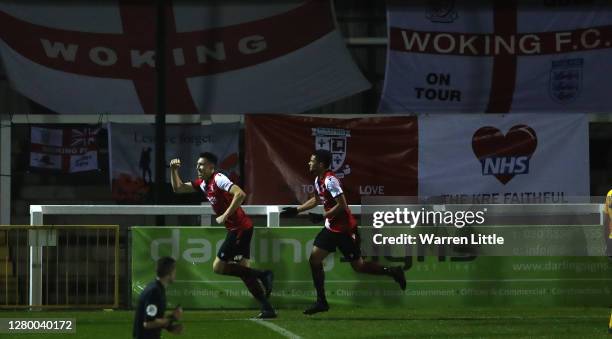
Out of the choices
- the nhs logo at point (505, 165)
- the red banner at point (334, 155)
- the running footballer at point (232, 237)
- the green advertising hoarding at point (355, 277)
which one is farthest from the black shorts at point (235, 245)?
the nhs logo at point (505, 165)

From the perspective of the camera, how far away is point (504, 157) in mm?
20234

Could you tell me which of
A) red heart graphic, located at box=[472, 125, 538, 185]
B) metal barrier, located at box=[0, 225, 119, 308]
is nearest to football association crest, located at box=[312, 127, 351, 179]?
red heart graphic, located at box=[472, 125, 538, 185]

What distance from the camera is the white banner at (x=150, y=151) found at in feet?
66.4

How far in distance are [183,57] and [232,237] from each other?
727 centimetres

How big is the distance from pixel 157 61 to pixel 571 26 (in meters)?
6.88

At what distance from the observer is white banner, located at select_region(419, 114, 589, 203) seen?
2008cm

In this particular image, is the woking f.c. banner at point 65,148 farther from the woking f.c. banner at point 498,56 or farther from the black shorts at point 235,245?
the black shorts at point 235,245

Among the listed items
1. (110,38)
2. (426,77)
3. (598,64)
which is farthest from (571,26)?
(110,38)

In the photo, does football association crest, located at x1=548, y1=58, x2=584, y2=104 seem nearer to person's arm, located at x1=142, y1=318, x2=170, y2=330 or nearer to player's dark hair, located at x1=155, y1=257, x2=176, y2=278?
player's dark hair, located at x1=155, y1=257, x2=176, y2=278

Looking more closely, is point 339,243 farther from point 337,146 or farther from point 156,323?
point 156,323

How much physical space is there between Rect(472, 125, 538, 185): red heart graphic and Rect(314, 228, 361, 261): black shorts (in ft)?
20.1

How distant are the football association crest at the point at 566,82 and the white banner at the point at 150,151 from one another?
→ 206 inches

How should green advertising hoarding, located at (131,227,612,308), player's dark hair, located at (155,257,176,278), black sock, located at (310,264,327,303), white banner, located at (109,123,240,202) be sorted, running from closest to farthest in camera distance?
player's dark hair, located at (155,257,176,278), black sock, located at (310,264,327,303), green advertising hoarding, located at (131,227,612,308), white banner, located at (109,123,240,202)

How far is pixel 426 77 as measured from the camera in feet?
68.8
